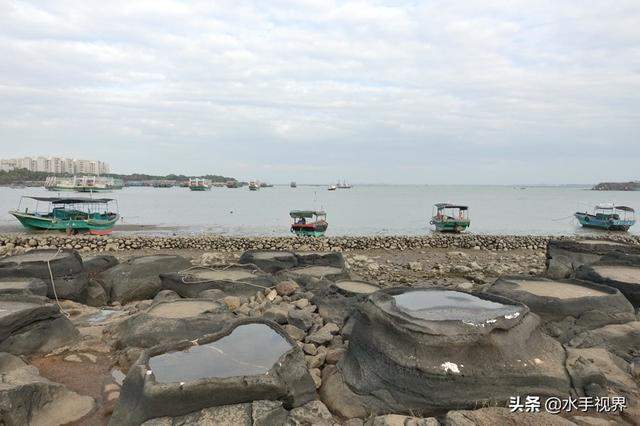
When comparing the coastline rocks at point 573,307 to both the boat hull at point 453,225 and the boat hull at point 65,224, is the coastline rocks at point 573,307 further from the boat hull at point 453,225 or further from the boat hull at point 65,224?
the boat hull at point 65,224

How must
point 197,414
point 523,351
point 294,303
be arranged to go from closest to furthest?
point 197,414, point 523,351, point 294,303

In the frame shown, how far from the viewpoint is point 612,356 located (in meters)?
6.45

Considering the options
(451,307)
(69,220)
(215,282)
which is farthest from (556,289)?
(69,220)

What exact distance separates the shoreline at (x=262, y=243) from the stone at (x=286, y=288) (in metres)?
11.9

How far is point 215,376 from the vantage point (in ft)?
17.9

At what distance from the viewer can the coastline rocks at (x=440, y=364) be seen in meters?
5.27

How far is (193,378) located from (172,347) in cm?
95

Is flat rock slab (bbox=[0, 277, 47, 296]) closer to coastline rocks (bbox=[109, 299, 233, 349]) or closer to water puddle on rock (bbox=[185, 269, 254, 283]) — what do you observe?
coastline rocks (bbox=[109, 299, 233, 349])

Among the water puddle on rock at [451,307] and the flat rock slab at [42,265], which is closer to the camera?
the water puddle on rock at [451,307]

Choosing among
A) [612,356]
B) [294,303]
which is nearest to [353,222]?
[294,303]

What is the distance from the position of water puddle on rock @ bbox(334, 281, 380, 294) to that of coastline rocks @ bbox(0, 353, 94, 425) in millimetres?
6185

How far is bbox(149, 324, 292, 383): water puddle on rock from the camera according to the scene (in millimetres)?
5504

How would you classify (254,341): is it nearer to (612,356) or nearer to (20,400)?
(20,400)

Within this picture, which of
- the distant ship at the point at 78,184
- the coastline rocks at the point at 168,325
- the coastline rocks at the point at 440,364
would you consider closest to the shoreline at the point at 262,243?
the coastline rocks at the point at 168,325
